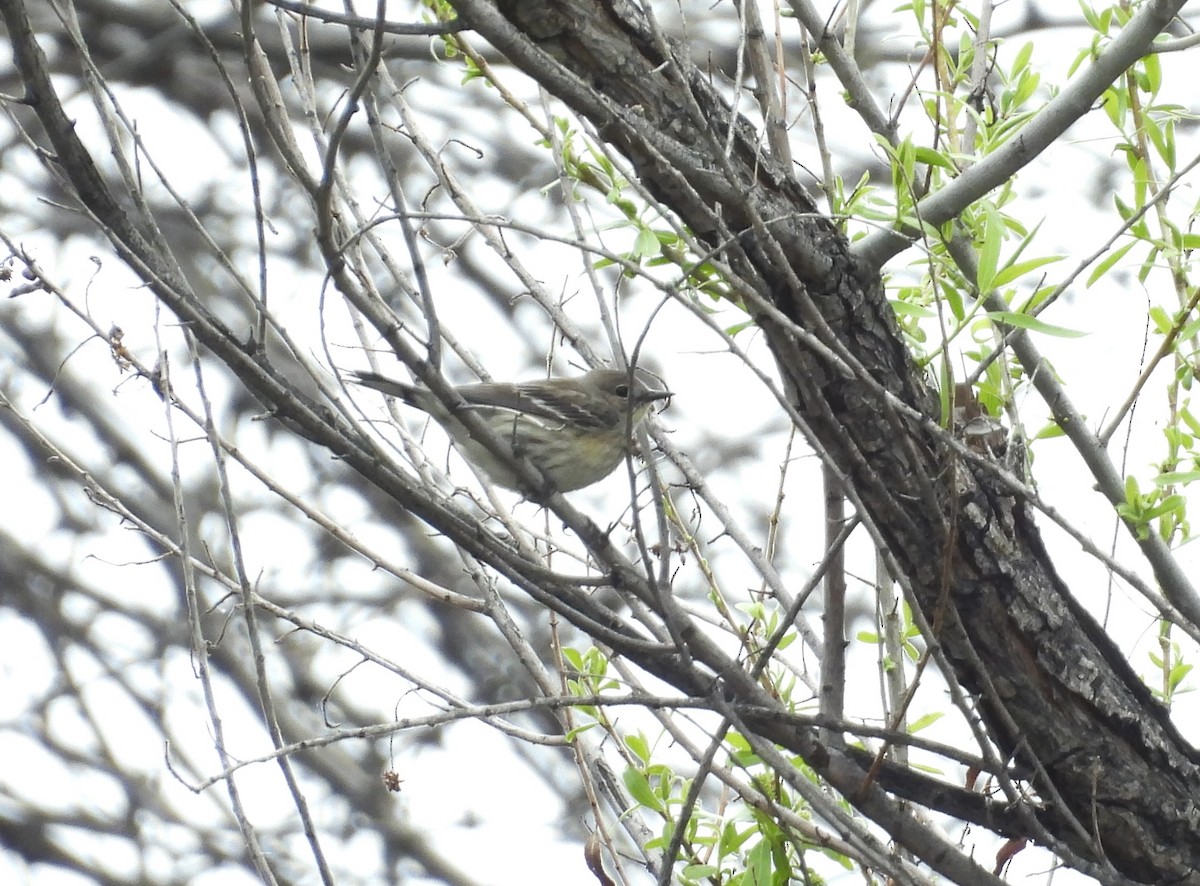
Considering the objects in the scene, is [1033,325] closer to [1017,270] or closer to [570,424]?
[1017,270]

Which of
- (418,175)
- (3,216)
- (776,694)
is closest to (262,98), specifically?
(776,694)

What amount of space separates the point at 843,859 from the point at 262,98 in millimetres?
2301

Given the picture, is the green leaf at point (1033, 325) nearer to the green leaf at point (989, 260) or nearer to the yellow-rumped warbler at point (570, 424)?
the green leaf at point (989, 260)

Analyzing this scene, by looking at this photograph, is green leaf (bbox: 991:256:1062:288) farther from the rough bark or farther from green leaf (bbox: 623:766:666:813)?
green leaf (bbox: 623:766:666:813)

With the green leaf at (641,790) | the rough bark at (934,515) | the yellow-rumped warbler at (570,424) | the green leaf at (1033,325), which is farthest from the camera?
the yellow-rumped warbler at (570,424)

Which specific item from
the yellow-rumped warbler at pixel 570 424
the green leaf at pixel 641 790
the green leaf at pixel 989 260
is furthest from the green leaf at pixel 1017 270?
the yellow-rumped warbler at pixel 570 424

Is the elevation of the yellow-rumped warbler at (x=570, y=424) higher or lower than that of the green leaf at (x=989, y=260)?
higher

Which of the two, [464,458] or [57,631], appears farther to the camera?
[57,631]

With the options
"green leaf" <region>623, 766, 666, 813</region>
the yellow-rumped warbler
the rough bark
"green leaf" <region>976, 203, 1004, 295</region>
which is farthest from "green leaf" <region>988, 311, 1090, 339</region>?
the yellow-rumped warbler

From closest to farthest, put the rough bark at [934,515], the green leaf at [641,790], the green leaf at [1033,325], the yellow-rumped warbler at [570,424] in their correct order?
the green leaf at [1033,325], the rough bark at [934,515], the green leaf at [641,790], the yellow-rumped warbler at [570,424]

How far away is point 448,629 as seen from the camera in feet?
36.0

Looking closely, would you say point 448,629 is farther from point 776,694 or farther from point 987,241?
point 987,241

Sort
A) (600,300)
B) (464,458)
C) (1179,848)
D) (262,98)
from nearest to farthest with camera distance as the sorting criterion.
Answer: (262,98) → (1179,848) → (600,300) → (464,458)

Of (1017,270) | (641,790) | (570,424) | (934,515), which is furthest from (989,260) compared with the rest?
(570,424)
